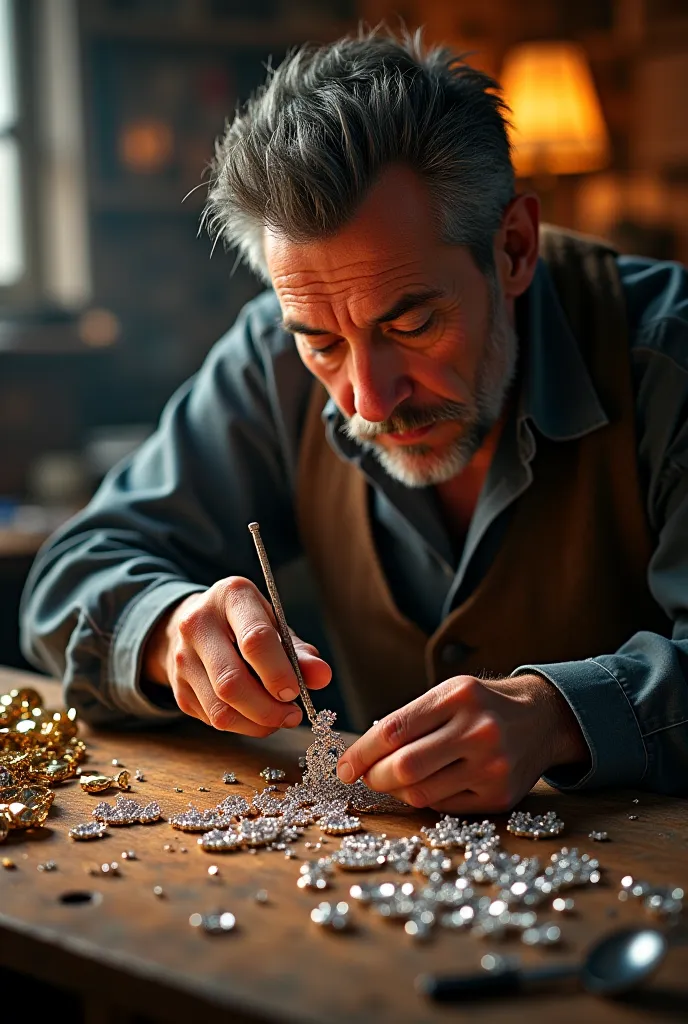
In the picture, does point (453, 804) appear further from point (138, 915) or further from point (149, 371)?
point (149, 371)

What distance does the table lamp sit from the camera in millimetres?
3742

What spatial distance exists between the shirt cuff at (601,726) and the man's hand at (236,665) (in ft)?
0.88

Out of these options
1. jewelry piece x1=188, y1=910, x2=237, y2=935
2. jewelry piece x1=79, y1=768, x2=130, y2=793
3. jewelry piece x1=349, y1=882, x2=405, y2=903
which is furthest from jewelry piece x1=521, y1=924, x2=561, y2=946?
jewelry piece x1=79, y1=768, x2=130, y2=793

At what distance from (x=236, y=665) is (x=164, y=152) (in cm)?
317

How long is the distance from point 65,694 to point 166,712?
0.16 metres

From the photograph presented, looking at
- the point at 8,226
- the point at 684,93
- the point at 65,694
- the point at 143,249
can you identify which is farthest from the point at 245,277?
the point at 65,694

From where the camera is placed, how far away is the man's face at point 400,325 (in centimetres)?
140

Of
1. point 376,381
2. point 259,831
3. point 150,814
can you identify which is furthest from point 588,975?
point 376,381

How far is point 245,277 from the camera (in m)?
4.25

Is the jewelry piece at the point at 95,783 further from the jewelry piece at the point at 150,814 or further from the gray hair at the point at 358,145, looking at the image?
the gray hair at the point at 358,145

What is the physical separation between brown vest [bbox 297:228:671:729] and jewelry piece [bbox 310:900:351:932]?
70 centimetres

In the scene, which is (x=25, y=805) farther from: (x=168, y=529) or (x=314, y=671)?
(x=168, y=529)

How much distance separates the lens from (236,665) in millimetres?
1315

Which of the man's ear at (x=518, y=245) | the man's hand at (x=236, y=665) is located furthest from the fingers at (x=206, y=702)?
the man's ear at (x=518, y=245)
